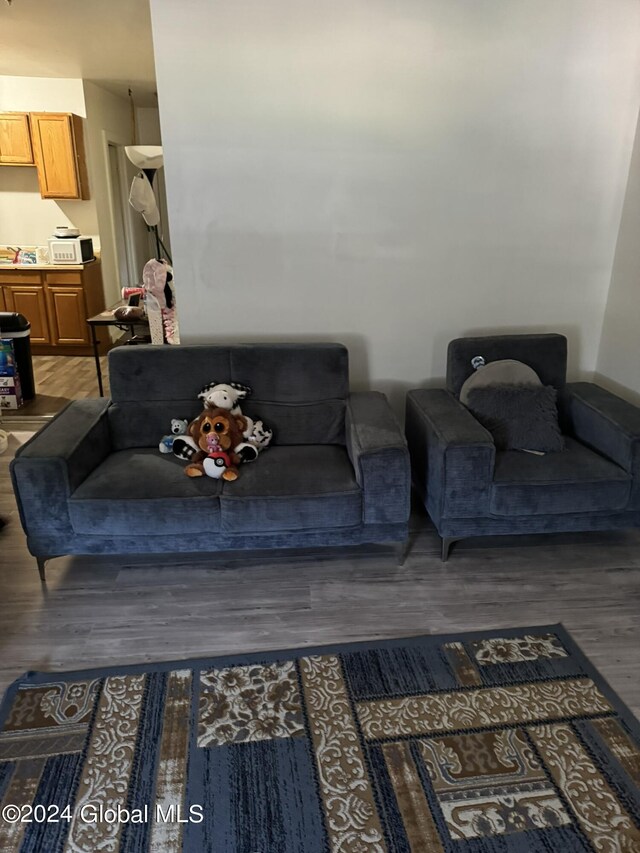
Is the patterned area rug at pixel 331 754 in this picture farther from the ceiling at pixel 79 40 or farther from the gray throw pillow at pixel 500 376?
the ceiling at pixel 79 40

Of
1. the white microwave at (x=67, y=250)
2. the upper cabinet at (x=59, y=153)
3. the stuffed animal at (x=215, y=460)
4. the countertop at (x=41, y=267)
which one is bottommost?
the stuffed animal at (x=215, y=460)

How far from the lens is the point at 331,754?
1.71m

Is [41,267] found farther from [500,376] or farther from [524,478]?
[524,478]

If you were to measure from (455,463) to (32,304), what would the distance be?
194 inches

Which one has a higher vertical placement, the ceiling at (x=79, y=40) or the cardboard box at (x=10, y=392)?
the ceiling at (x=79, y=40)

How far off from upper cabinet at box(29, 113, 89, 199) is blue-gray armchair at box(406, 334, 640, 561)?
4751mm

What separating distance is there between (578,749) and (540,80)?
2.90m

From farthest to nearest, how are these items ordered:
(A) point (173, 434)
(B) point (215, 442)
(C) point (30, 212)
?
(C) point (30, 212) < (A) point (173, 434) < (B) point (215, 442)

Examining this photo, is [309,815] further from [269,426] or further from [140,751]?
[269,426]

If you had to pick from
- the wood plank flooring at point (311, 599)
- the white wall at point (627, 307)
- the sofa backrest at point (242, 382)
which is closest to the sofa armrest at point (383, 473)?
the wood plank flooring at point (311, 599)

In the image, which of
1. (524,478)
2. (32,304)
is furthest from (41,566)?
(32,304)

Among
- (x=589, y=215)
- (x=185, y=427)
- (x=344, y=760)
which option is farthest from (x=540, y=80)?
(x=344, y=760)

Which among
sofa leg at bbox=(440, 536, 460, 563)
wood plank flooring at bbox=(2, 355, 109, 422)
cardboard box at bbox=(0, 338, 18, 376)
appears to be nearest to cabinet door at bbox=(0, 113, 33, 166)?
wood plank flooring at bbox=(2, 355, 109, 422)

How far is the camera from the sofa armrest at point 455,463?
96.0 inches
